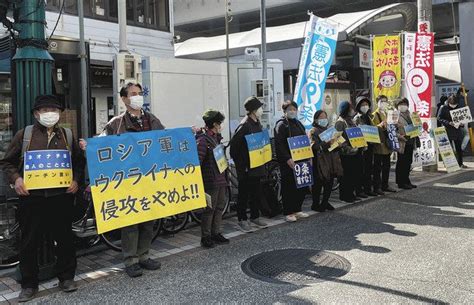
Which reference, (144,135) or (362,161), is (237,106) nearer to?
(362,161)

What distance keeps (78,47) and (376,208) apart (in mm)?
5769

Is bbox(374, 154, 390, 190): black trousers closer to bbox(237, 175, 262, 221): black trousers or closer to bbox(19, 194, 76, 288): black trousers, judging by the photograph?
bbox(237, 175, 262, 221): black trousers

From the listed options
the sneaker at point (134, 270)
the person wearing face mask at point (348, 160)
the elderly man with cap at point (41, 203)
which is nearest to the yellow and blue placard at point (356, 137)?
the person wearing face mask at point (348, 160)

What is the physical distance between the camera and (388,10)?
15969mm

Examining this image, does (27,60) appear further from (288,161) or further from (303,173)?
(303,173)

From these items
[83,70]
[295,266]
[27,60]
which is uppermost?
[83,70]

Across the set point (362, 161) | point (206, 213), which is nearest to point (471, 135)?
point (362, 161)

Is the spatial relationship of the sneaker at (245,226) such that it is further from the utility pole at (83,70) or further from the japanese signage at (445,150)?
the japanese signage at (445,150)

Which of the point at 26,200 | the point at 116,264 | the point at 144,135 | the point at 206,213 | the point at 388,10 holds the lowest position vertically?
the point at 116,264

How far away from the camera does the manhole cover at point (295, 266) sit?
16.0ft

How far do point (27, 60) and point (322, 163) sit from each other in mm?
4737

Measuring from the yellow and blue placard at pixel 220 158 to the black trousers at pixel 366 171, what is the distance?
3792 millimetres

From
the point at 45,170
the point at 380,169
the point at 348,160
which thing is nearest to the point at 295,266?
the point at 45,170

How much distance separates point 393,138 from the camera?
29.6 ft
